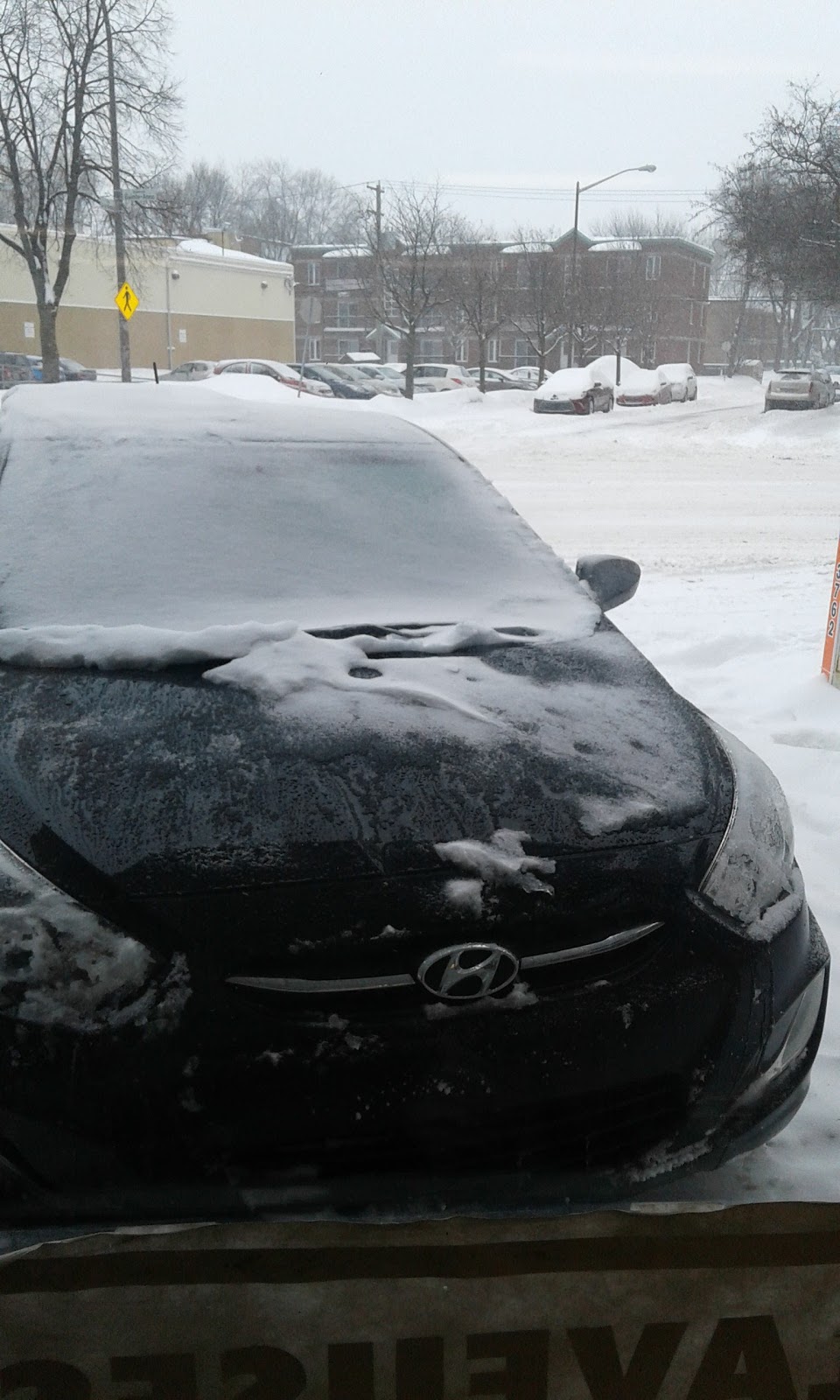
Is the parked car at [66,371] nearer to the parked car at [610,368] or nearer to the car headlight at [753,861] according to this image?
the parked car at [610,368]

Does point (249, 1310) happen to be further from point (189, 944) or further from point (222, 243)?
point (222, 243)

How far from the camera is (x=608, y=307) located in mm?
47250

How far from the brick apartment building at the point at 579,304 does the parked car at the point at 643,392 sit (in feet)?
29.4

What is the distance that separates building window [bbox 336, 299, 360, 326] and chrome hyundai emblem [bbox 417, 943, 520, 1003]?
71343 millimetres

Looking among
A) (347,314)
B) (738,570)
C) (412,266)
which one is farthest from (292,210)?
(738,570)

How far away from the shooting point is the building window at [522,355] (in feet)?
232

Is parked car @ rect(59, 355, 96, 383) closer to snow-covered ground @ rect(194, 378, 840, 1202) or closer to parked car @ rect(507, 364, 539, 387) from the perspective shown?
snow-covered ground @ rect(194, 378, 840, 1202)

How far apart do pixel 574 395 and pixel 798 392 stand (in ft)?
18.9

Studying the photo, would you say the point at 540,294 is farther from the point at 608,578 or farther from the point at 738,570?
the point at 608,578

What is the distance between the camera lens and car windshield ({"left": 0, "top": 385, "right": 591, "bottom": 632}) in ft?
9.62

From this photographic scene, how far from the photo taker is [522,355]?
71500 millimetres

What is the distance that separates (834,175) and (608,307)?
21634 millimetres

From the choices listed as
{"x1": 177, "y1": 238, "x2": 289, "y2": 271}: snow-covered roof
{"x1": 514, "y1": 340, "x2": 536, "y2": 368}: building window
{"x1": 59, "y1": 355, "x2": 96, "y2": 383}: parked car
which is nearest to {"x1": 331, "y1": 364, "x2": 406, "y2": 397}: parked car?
{"x1": 59, "y1": 355, "x2": 96, "y2": 383}: parked car

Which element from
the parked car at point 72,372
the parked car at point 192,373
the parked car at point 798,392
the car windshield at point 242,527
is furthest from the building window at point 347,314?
the car windshield at point 242,527
